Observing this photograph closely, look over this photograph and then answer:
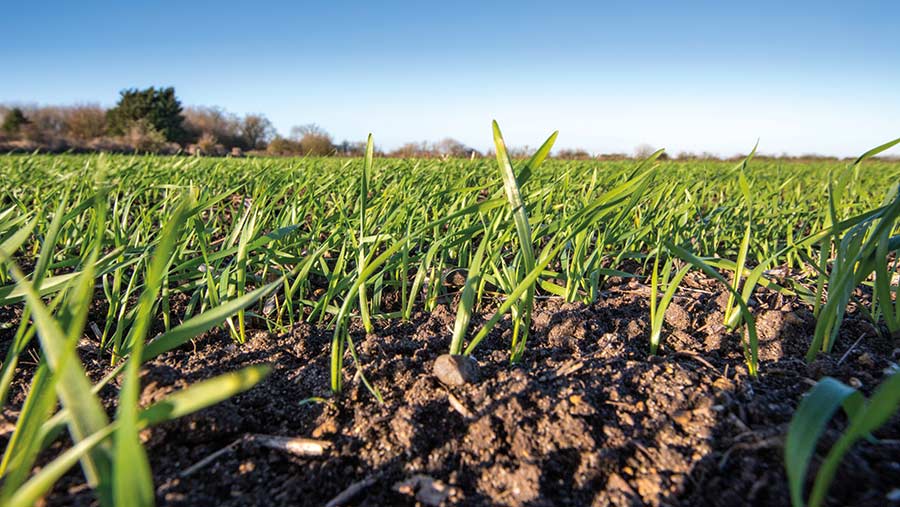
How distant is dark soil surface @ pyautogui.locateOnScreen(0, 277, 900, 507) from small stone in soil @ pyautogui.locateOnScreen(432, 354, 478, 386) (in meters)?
0.02

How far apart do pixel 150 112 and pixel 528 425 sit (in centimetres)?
4406

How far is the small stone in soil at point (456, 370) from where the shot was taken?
0.97 meters

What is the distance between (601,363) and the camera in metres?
1.06

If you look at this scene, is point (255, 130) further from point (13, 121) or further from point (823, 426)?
point (823, 426)

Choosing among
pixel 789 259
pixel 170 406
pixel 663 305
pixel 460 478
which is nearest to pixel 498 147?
pixel 663 305

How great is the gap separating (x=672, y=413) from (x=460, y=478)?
0.39m

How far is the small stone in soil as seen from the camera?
38.3 inches

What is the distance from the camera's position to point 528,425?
2.78ft

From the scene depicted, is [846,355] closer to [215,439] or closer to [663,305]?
[663,305]

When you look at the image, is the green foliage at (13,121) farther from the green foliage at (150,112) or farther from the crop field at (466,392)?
the crop field at (466,392)

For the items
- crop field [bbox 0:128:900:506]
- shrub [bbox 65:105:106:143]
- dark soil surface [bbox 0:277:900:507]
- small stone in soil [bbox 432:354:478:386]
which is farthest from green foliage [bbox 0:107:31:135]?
small stone in soil [bbox 432:354:478:386]

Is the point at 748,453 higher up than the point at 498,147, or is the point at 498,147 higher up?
the point at 498,147

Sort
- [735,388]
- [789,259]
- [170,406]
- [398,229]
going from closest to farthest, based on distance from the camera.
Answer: [170,406] → [735,388] → [398,229] → [789,259]

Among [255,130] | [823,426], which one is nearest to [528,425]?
[823,426]
